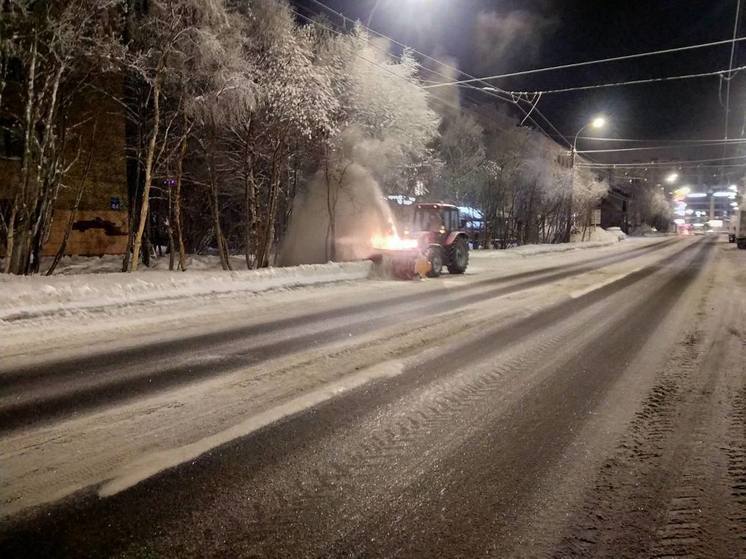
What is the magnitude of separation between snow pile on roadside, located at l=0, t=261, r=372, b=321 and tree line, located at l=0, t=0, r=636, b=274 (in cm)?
263

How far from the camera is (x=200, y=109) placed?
13.6 m

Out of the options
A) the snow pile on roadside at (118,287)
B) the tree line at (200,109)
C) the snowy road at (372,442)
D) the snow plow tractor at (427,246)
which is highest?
the tree line at (200,109)

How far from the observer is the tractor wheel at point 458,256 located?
60.7ft

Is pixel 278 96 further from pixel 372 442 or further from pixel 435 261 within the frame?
pixel 372 442

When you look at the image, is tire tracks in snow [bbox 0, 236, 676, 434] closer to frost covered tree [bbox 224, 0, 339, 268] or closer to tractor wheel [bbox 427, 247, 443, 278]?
tractor wheel [bbox 427, 247, 443, 278]

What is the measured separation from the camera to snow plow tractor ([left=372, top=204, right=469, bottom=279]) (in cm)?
1591

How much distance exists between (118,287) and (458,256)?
1168 centimetres

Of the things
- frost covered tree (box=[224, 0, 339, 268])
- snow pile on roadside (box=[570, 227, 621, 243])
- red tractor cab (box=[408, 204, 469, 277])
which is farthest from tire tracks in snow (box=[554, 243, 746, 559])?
snow pile on roadside (box=[570, 227, 621, 243])

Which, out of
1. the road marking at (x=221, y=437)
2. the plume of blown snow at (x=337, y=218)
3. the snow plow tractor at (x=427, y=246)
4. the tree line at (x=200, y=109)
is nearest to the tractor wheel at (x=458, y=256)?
the snow plow tractor at (x=427, y=246)

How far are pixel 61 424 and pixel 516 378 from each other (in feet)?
13.5

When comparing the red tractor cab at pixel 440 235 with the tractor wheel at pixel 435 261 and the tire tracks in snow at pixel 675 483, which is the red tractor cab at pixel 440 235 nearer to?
the tractor wheel at pixel 435 261

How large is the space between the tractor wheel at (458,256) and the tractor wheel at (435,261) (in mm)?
910

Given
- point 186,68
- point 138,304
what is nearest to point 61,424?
point 138,304

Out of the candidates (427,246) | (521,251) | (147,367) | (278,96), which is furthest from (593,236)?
(147,367)
